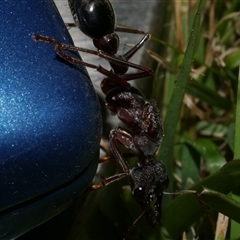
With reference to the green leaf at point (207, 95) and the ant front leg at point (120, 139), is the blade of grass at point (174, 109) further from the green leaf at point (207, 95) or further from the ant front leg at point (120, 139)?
the green leaf at point (207, 95)

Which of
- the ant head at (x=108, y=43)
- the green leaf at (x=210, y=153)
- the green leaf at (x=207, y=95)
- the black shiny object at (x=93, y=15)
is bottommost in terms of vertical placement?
the green leaf at (x=210, y=153)

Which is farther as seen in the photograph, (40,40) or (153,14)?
(153,14)

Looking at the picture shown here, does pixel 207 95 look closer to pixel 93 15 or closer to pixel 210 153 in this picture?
pixel 210 153

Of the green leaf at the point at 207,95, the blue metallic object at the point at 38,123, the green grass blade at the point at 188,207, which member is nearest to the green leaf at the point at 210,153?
the green leaf at the point at 207,95

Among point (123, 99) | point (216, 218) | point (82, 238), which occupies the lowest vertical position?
point (216, 218)

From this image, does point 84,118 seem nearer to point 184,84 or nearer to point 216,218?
point 184,84

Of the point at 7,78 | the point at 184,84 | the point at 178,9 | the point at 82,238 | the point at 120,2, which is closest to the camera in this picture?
the point at 7,78

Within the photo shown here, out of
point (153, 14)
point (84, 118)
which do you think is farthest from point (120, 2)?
point (84, 118)

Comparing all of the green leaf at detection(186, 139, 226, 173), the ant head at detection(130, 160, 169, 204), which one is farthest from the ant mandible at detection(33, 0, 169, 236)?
the green leaf at detection(186, 139, 226, 173)
